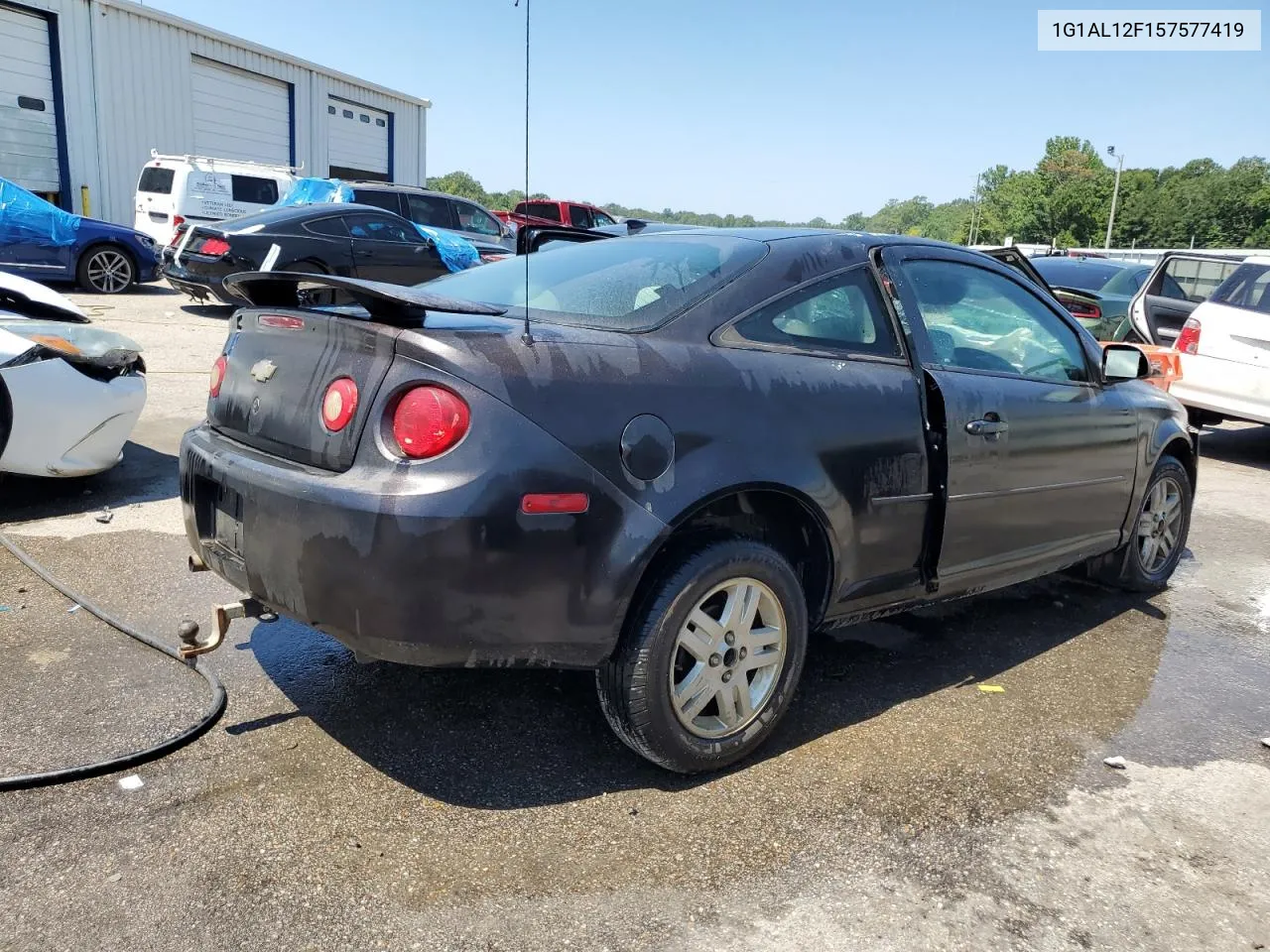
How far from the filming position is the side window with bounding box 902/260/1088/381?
3.57 metres

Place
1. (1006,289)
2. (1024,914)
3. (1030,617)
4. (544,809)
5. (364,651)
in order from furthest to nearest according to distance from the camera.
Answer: (1030,617), (1006,289), (544,809), (364,651), (1024,914)

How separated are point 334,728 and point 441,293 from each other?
1.46m

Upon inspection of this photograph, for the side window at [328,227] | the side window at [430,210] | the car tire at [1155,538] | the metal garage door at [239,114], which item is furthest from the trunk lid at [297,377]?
the metal garage door at [239,114]

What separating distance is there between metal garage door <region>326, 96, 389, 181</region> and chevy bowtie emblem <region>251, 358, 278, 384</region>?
27.0 meters

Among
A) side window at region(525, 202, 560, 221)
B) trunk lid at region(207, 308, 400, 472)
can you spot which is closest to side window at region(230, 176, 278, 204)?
side window at region(525, 202, 560, 221)

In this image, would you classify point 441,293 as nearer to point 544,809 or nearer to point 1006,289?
point 544,809

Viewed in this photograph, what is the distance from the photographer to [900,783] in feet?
9.67

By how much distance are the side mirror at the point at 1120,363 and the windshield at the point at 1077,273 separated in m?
7.97

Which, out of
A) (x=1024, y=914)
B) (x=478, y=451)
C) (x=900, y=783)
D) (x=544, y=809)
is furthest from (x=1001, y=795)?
(x=478, y=451)

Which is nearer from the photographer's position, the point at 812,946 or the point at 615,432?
the point at 812,946

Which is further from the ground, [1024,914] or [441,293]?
[441,293]

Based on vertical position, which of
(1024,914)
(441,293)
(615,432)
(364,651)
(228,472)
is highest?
(441,293)

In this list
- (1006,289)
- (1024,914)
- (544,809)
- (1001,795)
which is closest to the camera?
(1024,914)

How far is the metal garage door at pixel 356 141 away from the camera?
2775 centimetres
